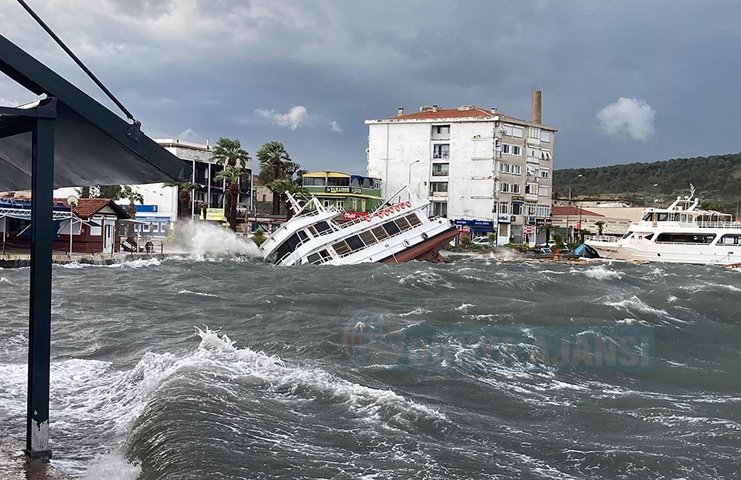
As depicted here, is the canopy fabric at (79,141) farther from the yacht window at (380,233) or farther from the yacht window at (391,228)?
the yacht window at (391,228)

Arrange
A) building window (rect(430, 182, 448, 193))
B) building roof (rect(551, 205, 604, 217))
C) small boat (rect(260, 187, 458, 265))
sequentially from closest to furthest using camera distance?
small boat (rect(260, 187, 458, 265)), building window (rect(430, 182, 448, 193)), building roof (rect(551, 205, 604, 217))

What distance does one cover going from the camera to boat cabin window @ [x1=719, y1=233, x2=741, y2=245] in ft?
167

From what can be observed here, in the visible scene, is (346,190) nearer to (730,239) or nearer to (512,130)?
(512,130)

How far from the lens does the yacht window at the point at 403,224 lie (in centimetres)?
4128

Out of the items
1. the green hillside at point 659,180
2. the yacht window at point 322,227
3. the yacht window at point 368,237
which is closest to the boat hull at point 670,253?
the yacht window at point 368,237

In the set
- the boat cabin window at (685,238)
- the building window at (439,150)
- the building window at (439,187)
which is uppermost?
the building window at (439,150)

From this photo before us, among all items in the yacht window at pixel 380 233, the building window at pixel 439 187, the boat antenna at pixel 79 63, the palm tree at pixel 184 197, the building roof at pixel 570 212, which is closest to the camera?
the boat antenna at pixel 79 63

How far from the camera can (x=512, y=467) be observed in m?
7.20

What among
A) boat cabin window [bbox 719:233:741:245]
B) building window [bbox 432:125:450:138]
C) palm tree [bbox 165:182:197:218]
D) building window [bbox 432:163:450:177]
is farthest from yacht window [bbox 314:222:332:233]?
building window [bbox 432:125:450:138]

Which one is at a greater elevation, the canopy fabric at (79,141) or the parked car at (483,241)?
the canopy fabric at (79,141)

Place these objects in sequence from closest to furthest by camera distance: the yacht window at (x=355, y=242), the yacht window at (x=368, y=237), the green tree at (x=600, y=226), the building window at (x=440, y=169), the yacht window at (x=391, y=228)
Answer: the yacht window at (x=355, y=242), the yacht window at (x=368, y=237), the yacht window at (x=391, y=228), the building window at (x=440, y=169), the green tree at (x=600, y=226)

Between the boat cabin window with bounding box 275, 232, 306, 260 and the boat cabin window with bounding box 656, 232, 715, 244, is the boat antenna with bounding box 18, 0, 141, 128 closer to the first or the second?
the boat cabin window with bounding box 275, 232, 306, 260

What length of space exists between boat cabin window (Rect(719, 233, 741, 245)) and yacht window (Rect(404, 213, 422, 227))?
24677 millimetres

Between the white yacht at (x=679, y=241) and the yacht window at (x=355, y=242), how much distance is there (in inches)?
972
